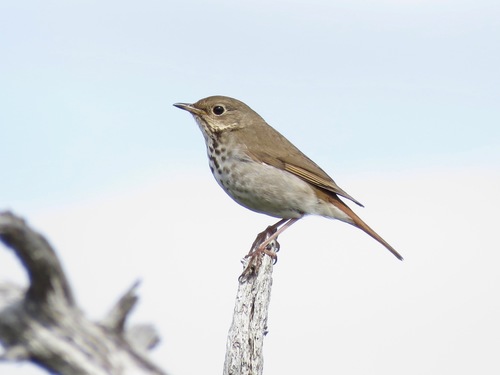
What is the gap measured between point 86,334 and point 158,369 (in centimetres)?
37

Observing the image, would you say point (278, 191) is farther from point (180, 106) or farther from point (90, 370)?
point (90, 370)

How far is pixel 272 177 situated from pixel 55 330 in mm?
6980

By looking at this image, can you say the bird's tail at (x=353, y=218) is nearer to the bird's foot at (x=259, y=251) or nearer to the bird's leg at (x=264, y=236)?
the bird's leg at (x=264, y=236)

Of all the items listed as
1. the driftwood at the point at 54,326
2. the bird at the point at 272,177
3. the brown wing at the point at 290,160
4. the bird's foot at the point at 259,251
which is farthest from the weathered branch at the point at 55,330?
the brown wing at the point at 290,160

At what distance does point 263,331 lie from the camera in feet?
27.6

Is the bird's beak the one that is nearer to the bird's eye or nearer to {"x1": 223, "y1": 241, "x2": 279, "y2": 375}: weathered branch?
the bird's eye

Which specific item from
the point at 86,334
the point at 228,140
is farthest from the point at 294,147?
the point at 86,334

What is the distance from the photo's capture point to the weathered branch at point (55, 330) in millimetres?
4234

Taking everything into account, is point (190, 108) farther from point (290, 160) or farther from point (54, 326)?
point (54, 326)

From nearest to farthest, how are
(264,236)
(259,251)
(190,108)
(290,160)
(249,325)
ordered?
(249,325)
(259,251)
(264,236)
(290,160)
(190,108)

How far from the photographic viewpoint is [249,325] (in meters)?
8.26

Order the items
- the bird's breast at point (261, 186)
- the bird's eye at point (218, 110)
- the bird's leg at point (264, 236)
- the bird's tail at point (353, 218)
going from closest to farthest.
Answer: the bird's leg at point (264, 236), the bird's breast at point (261, 186), the bird's tail at point (353, 218), the bird's eye at point (218, 110)

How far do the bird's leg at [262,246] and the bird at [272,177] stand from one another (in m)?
0.01

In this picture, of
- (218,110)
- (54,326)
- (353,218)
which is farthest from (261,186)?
(54,326)
